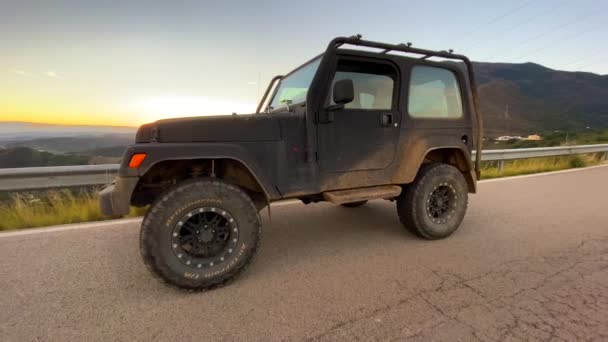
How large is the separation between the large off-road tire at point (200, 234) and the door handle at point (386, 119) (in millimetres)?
1603

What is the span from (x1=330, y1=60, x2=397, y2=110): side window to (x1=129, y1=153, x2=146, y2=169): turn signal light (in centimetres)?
194

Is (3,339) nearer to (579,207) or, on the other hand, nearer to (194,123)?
(194,123)

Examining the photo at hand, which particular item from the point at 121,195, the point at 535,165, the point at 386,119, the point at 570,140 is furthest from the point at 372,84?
the point at 570,140

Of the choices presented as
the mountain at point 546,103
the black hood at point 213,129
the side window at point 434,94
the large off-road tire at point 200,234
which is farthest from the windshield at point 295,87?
the mountain at point 546,103

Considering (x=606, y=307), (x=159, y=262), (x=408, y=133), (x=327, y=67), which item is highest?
(x=327, y=67)

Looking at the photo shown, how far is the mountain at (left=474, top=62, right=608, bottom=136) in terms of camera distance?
98125 mm

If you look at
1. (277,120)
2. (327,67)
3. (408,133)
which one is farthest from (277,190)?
Result: (408,133)

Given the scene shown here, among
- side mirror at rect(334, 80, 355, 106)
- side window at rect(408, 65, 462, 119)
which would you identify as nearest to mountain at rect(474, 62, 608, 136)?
side window at rect(408, 65, 462, 119)

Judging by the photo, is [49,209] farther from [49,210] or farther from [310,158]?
[310,158]

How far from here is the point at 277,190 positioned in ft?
8.32

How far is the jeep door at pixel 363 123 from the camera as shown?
2.75 metres

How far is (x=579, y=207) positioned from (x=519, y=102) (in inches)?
6306

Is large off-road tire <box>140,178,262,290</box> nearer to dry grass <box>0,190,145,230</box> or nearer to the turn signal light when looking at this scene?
the turn signal light

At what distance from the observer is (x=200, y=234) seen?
89.0 inches
